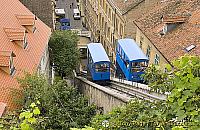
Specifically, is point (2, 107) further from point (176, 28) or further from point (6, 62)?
point (176, 28)

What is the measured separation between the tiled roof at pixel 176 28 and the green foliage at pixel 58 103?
6273 mm

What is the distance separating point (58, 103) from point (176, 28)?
10.5 metres

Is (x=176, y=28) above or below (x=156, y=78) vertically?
above

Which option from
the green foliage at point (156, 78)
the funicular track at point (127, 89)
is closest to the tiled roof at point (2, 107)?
the funicular track at point (127, 89)

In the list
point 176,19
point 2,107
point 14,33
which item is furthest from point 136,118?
point 176,19

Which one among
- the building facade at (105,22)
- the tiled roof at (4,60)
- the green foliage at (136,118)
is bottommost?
the green foliage at (136,118)

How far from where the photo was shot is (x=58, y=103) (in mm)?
22969

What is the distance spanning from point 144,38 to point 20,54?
415 inches

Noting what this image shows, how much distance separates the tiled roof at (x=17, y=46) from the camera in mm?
21981

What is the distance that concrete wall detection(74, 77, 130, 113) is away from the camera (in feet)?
72.3

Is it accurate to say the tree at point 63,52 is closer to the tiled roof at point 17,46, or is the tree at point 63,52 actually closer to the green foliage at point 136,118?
the tiled roof at point 17,46

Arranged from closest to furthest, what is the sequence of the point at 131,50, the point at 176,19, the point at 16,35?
1. the point at 16,35
2. the point at 176,19
3. the point at 131,50

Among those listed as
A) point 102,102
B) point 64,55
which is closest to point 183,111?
point 102,102

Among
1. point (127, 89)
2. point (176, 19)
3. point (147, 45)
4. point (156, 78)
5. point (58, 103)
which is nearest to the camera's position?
point (156, 78)
